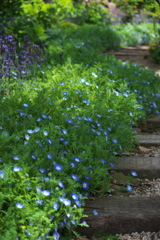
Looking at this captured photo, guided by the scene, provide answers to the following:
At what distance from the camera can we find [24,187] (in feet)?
6.86

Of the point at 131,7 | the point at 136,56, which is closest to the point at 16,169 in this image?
the point at 136,56

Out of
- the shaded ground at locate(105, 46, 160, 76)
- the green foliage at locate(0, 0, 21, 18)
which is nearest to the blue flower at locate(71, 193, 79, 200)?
the green foliage at locate(0, 0, 21, 18)

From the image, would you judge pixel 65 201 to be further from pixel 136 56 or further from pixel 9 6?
pixel 136 56

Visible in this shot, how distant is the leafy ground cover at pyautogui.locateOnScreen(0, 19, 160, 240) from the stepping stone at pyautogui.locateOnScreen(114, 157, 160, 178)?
0.32ft

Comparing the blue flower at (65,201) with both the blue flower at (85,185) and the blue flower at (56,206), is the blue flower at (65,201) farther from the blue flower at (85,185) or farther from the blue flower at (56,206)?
the blue flower at (85,185)

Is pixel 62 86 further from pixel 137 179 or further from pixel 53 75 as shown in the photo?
pixel 137 179

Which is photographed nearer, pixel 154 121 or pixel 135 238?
pixel 135 238

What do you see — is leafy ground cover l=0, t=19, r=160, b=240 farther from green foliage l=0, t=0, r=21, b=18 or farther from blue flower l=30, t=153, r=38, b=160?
green foliage l=0, t=0, r=21, b=18

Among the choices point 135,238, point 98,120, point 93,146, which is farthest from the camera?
point 98,120

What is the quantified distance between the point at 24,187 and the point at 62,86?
2.26 m

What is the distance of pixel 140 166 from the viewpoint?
10.2 ft

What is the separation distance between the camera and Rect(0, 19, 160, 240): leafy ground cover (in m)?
2.04

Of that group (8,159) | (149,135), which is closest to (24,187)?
(8,159)

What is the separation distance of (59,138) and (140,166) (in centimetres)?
78
